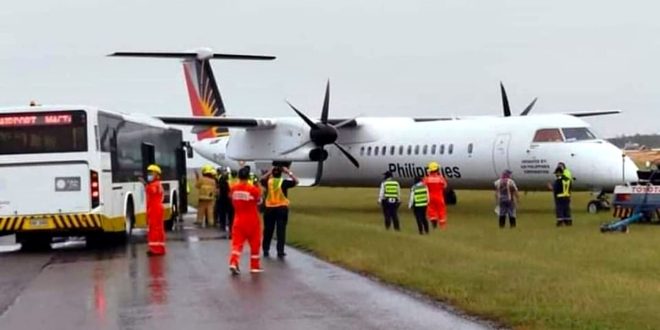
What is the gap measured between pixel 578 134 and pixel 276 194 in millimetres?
14468

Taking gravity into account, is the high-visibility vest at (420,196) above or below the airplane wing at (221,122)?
below

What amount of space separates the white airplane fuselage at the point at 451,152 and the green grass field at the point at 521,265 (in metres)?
2.00

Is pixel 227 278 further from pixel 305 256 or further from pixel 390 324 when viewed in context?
pixel 390 324

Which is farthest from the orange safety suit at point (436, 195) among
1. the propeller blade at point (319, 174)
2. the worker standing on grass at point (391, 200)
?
the propeller blade at point (319, 174)

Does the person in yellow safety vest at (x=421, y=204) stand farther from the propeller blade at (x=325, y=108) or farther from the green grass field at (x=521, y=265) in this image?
the propeller blade at (x=325, y=108)

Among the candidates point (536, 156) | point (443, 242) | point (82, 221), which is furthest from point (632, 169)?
point (82, 221)

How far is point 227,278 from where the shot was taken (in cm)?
1449

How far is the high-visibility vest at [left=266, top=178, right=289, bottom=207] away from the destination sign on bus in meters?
4.70

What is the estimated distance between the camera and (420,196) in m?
22.9

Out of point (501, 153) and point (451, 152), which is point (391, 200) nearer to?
point (501, 153)

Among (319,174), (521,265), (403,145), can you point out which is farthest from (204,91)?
(521,265)

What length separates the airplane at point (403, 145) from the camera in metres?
29.1

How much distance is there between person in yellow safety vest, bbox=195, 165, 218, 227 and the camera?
28172mm

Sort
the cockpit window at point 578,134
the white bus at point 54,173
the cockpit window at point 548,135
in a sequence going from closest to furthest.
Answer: the white bus at point 54,173, the cockpit window at point 578,134, the cockpit window at point 548,135
